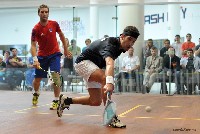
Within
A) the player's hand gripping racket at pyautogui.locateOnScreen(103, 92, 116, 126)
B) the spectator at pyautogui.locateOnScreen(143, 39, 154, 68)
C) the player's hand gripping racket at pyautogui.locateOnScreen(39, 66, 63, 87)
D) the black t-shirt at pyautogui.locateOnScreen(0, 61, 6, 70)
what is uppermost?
the spectator at pyautogui.locateOnScreen(143, 39, 154, 68)

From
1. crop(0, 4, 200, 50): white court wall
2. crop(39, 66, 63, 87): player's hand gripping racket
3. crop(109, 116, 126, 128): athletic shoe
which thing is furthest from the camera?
crop(0, 4, 200, 50): white court wall

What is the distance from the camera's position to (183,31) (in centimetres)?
1283

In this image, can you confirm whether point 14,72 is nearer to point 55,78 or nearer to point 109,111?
point 55,78

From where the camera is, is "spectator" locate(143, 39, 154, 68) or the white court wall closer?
"spectator" locate(143, 39, 154, 68)

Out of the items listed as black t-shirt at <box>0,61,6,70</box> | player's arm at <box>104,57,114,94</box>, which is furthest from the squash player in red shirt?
black t-shirt at <box>0,61,6,70</box>

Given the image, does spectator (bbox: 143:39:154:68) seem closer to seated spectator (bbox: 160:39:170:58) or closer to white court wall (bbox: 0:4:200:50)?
seated spectator (bbox: 160:39:170:58)

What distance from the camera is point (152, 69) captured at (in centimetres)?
943

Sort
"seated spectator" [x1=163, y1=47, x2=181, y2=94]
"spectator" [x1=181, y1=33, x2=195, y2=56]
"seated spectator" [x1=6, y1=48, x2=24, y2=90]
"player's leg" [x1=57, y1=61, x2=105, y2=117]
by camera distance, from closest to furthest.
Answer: "player's leg" [x1=57, y1=61, x2=105, y2=117] → "seated spectator" [x1=163, y1=47, x2=181, y2=94] → "spectator" [x1=181, y1=33, x2=195, y2=56] → "seated spectator" [x1=6, y1=48, x2=24, y2=90]

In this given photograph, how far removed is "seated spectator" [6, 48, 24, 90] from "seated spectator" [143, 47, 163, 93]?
3.28m

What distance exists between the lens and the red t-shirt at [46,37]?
592 cm

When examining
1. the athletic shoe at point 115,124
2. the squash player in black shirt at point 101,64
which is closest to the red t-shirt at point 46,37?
the squash player in black shirt at point 101,64

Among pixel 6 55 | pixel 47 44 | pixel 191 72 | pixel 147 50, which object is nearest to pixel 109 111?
pixel 47 44

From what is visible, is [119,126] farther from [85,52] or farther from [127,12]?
[127,12]

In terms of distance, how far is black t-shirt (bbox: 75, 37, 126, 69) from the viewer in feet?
12.7
